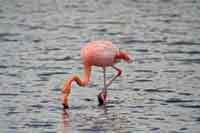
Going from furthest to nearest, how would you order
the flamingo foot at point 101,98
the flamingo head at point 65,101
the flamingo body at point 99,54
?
the flamingo body at point 99,54 → the flamingo foot at point 101,98 → the flamingo head at point 65,101

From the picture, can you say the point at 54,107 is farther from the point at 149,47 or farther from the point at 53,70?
the point at 149,47

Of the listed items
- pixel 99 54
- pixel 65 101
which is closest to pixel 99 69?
pixel 99 54


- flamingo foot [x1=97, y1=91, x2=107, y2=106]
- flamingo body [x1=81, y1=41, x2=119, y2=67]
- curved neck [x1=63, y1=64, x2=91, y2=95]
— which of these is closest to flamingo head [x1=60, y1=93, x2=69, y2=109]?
curved neck [x1=63, y1=64, x2=91, y2=95]

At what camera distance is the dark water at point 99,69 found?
14.3m

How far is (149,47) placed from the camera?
71.9 ft

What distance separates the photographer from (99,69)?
757 inches

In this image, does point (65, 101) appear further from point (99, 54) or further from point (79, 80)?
point (99, 54)

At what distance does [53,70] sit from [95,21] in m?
7.83

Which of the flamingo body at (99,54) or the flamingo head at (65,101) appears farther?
the flamingo body at (99,54)

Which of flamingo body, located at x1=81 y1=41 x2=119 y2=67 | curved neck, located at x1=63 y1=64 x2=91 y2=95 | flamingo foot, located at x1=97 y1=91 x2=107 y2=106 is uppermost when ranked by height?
flamingo body, located at x1=81 y1=41 x2=119 y2=67

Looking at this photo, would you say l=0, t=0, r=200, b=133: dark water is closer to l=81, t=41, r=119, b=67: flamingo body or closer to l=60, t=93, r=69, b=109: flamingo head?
l=60, t=93, r=69, b=109: flamingo head

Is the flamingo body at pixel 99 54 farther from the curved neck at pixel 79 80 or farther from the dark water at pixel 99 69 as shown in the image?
the dark water at pixel 99 69

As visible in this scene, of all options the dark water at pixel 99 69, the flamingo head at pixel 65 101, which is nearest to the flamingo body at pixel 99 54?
the dark water at pixel 99 69

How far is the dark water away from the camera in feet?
46.9
